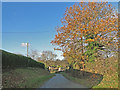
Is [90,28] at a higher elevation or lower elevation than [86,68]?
higher

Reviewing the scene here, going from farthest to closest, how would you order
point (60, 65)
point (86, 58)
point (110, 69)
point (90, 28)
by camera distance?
1. point (60, 65)
2. point (86, 58)
3. point (90, 28)
4. point (110, 69)

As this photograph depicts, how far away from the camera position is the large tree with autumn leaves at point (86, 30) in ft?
40.2

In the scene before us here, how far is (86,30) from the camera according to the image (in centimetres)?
1208

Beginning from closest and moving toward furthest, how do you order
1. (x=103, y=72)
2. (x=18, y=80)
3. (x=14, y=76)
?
(x=18, y=80)
(x=14, y=76)
(x=103, y=72)

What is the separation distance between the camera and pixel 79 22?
1289 centimetres

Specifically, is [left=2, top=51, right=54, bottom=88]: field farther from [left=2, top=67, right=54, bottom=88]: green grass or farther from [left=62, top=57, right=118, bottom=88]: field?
[left=62, top=57, right=118, bottom=88]: field

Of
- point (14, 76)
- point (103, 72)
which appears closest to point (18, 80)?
point (14, 76)

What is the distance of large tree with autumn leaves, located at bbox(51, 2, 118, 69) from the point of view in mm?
12250

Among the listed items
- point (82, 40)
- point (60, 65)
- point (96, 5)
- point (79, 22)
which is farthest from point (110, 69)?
point (60, 65)

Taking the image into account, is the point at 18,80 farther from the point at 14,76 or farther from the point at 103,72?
the point at 103,72

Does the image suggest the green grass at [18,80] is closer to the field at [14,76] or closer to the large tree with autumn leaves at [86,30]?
the field at [14,76]

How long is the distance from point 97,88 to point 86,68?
563 centimetres

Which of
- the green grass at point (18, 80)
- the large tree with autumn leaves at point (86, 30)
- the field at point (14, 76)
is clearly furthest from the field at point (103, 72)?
the field at point (14, 76)

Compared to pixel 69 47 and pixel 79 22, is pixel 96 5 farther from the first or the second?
pixel 69 47
